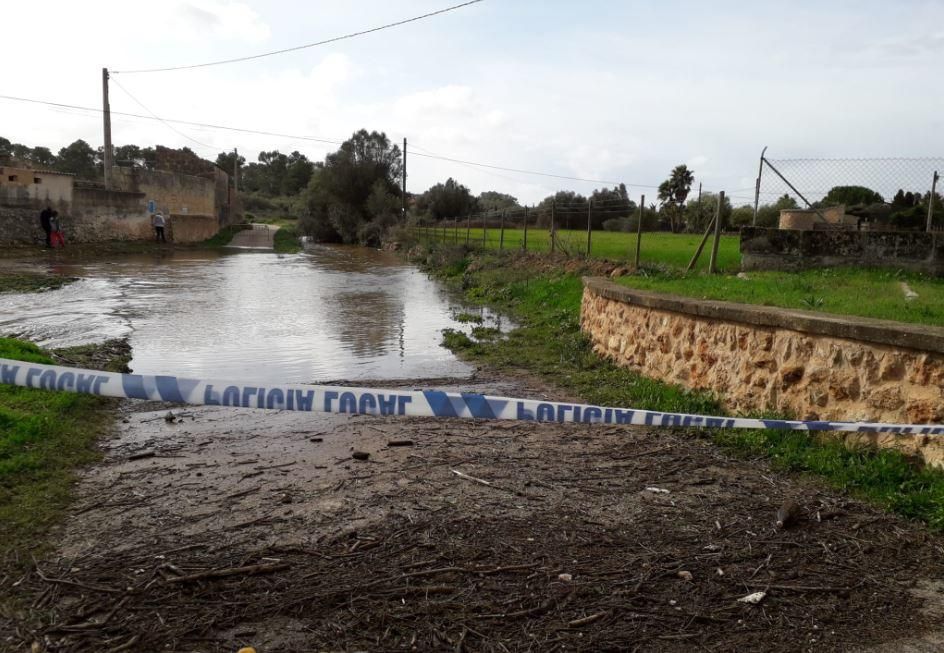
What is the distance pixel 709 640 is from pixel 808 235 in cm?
1025

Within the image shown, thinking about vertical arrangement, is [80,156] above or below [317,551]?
above

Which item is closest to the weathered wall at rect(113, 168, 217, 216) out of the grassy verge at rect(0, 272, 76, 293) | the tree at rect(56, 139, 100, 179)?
the grassy verge at rect(0, 272, 76, 293)

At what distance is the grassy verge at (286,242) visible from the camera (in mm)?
36719

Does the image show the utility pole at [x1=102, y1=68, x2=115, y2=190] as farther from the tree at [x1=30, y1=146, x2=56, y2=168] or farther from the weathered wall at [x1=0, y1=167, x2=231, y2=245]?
the tree at [x1=30, y1=146, x2=56, y2=168]

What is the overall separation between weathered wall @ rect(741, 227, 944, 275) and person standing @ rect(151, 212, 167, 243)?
2936 cm

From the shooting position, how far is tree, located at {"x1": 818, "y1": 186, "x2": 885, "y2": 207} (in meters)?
13.0

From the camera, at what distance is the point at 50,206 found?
28125 millimetres

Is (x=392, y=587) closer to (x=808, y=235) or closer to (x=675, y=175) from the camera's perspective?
(x=808, y=235)

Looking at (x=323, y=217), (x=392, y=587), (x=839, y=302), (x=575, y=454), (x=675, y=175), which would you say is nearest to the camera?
(x=392, y=587)

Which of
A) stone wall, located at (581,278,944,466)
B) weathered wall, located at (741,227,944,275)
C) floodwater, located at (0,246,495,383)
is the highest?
weathered wall, located at (741,227,944,275)

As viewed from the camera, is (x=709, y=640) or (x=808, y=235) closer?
(x=709, y=640)

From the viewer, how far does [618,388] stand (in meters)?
7.28

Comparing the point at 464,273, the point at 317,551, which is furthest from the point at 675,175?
the point at 317,551

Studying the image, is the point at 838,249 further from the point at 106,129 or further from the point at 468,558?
the point at 106,129
